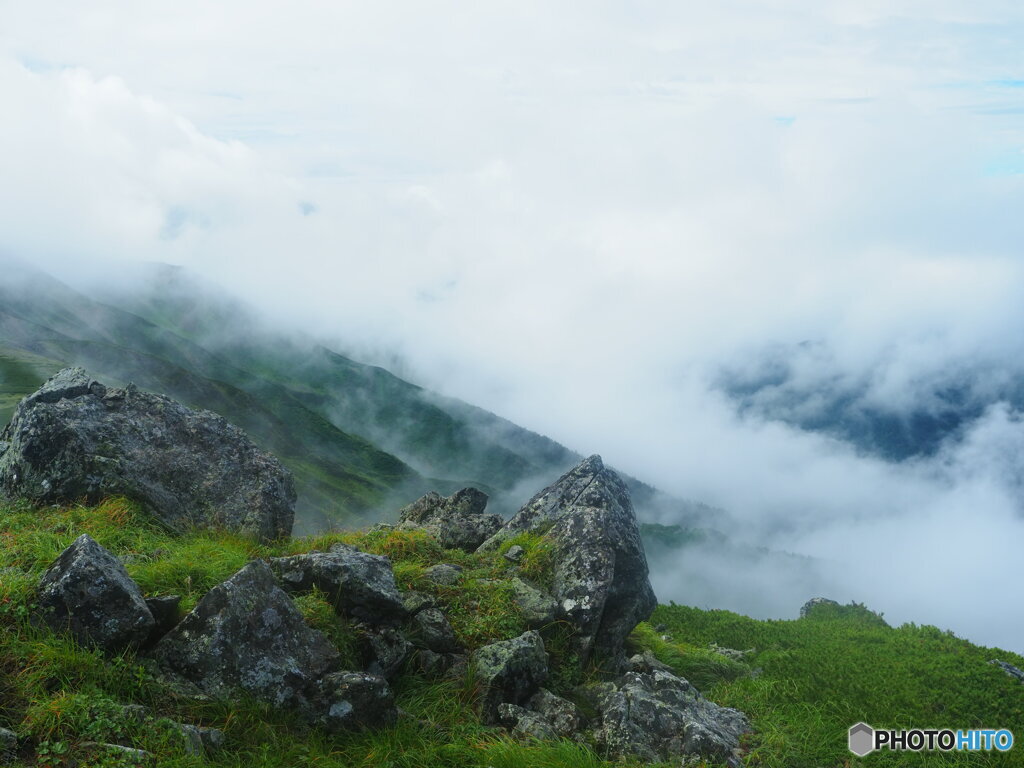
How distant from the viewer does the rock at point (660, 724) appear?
1070 cm

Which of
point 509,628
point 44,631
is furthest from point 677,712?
point 44,631

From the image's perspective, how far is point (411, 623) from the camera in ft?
40.3

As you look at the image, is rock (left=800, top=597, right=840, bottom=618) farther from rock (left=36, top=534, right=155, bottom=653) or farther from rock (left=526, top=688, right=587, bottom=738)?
rock (left=36, top=534, right=155, bottom=653)

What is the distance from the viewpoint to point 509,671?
11445 mm

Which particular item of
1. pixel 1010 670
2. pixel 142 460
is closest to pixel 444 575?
pixel 142 460

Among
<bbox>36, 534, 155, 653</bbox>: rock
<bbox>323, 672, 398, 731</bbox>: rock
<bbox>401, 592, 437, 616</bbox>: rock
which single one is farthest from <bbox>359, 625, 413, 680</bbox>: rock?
<bbox>36, 534, 155, 653</bbox>: rock

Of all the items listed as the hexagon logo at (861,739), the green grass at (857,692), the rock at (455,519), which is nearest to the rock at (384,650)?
the green grass at (857,692)

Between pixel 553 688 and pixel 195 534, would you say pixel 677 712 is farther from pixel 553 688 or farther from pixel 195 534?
pixel 195 534

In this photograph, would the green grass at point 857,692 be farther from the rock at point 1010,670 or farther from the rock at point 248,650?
the rock at point 248,650

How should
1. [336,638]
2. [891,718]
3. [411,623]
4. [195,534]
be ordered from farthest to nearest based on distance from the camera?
[195,534] → [891,718] → [411,623] → [336,638]

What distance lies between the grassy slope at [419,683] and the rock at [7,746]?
8.1 inches

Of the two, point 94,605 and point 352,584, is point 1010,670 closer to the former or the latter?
point 352,584

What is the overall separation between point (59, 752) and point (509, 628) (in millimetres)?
7184

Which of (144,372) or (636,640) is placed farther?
(144,372)
